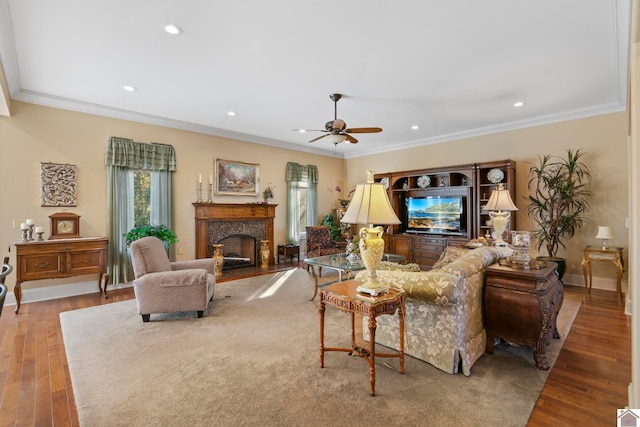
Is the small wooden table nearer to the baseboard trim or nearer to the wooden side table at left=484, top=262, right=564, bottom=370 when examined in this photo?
the wooden side table at left=484, top=262, right=564, bottom=370

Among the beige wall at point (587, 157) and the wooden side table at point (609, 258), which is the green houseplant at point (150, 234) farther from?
the wooden side table at point (609, 258)

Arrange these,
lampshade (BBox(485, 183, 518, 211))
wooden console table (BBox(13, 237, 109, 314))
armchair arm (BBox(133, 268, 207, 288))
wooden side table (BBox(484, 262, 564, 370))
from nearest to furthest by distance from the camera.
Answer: wooden side table (BBox(484, 262, 564, 370)) → armchair arm (BBox(133, 268, 207, 288)) → lampshade (BBox(485, 183, 518, 211)) → wooden console table (BBox(13, 237, 109, 314))

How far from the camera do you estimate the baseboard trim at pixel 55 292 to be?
4.25 metres

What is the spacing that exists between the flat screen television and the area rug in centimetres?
298

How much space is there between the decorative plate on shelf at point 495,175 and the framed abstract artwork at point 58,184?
6999 millimetres

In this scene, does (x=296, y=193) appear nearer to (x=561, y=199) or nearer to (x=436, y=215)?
(x=436, y=215)

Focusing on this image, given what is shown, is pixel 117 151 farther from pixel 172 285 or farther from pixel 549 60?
pixel 549 60

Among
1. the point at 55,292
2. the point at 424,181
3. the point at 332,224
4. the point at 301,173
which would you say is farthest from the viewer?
the point at 332,224

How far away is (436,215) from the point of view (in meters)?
6.60

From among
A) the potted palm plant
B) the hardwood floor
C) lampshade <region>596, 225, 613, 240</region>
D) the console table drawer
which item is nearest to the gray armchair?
the hardwood floor

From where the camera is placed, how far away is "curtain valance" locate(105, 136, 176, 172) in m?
4.91

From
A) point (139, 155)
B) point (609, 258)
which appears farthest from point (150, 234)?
point (609, 258)

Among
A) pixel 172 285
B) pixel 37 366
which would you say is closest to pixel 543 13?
pixel 172 285

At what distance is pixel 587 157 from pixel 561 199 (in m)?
0.84
